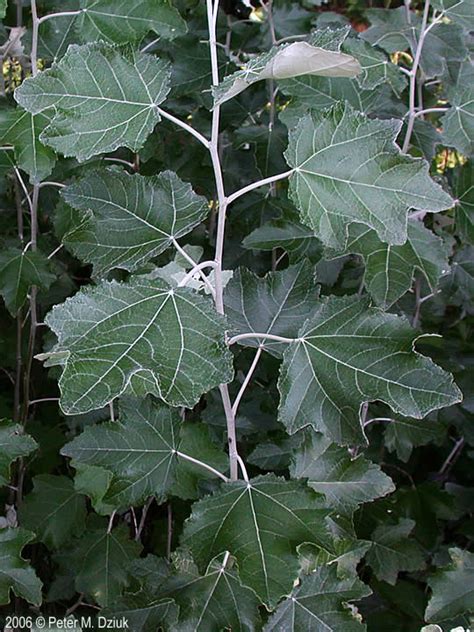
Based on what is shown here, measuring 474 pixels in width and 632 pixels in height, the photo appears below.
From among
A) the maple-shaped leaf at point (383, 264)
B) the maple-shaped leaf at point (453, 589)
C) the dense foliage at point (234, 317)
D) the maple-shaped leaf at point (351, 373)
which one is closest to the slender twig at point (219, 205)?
the dense foliage at point (234, 317)

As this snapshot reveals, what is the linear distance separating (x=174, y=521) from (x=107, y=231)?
0.81 metres

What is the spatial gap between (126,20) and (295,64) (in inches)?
19.8

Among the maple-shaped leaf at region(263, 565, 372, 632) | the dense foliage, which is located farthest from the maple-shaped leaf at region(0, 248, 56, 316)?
the maple-shaped leaf at region(263, 565, 372, 632)

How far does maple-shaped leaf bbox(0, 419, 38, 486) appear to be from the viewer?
1125 mm

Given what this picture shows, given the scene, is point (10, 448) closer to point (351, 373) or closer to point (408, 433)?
point (351, 373)

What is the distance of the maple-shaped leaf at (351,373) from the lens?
885 mm

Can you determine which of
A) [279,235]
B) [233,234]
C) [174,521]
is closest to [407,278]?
[279,235]

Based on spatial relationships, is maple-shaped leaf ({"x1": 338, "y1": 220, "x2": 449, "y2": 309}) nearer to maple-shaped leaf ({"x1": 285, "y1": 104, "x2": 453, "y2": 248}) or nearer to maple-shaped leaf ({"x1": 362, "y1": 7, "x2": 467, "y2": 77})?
maple-shaped leaf ({"x1": 285, "y1": 104, "x2": 453, "y2": 248})

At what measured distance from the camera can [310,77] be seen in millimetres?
1261

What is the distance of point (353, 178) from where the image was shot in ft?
2.82

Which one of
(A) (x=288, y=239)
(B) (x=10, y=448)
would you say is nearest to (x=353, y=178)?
(A) (x=288, y=239)

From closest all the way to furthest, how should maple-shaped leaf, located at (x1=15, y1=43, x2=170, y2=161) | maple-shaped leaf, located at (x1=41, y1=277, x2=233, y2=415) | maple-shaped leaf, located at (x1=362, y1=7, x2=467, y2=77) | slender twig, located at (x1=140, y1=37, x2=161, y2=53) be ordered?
maple-shaped leaf, located at (x1=41, y1=277, x2=233, y2=415), maple-shaped leaf, located at (x1=15, y1=43, x2=170, y2=161), maple-shaped leaf, located at (x1=362, y1=7, x2=467, y2=77), slender twig, located at (x1=140, y1=37, x2=161, y2=53)

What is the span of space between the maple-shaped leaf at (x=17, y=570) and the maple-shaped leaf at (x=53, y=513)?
0.86 feet

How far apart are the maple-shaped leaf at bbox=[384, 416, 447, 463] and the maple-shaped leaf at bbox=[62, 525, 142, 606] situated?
1.78 feet
